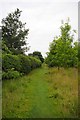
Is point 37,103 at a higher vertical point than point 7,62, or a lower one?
lower

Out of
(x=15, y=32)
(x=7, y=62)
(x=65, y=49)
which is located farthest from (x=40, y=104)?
(x=15, y=32)

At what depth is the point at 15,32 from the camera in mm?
38938

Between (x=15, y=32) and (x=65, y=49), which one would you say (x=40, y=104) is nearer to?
(x=65, y=49)

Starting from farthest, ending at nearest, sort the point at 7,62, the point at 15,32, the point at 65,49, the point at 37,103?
the point at 15,32 → the point at 65,49 → the point at 7,62 → the point at 37,103

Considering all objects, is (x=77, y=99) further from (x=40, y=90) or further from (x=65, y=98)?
(x=40, y=90)

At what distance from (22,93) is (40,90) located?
1611mm

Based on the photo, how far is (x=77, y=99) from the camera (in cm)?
1143

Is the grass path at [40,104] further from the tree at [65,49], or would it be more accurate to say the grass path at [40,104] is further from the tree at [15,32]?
the tree at [15,32]

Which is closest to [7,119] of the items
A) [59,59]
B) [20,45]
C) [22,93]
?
[22,93]

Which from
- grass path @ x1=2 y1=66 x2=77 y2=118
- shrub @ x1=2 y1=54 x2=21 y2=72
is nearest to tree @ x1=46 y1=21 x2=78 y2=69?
shrub @ x1=2 y1=54 x2=21 y2=72

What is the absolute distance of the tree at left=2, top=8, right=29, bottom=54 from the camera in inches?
1470

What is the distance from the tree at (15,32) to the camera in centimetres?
3734

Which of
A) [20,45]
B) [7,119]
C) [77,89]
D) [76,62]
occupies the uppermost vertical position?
[20,45]

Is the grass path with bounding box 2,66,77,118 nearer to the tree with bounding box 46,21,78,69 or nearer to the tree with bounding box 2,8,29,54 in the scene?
the tree with bounding box 46,21,78,69
